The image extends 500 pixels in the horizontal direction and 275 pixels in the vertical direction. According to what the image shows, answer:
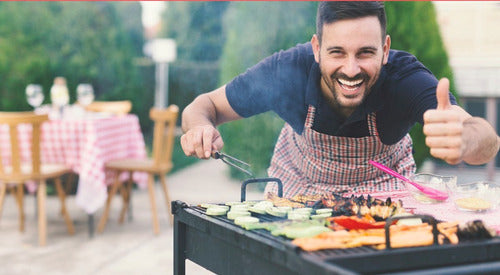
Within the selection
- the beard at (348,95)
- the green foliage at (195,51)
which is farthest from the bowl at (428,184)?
the green foliage at (195,51)

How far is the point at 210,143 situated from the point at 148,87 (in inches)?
337

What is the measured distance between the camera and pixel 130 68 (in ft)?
29.5

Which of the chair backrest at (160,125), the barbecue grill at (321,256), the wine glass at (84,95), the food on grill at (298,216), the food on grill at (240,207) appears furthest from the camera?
the wine glass at (84,95)

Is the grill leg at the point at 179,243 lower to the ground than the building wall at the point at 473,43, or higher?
lower

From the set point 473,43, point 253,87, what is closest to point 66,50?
point 473,43

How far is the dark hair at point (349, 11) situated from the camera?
2.01m

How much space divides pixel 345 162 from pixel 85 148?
11.1ft

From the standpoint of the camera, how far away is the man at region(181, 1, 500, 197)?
2.00 m

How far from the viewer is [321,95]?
Answer: 2320mm

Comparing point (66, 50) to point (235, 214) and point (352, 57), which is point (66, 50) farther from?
point (235, 214)

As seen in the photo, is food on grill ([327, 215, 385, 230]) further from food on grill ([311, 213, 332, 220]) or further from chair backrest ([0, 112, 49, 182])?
chair backrest ([0, 112, 49, 182])

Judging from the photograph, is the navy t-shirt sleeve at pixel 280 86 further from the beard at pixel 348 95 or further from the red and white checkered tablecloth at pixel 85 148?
the red and white checkered tablecloth at pixel 85 148

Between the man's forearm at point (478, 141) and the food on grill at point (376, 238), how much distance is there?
233mm

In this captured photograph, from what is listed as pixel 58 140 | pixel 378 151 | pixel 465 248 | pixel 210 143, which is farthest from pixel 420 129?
pixel 465 248
